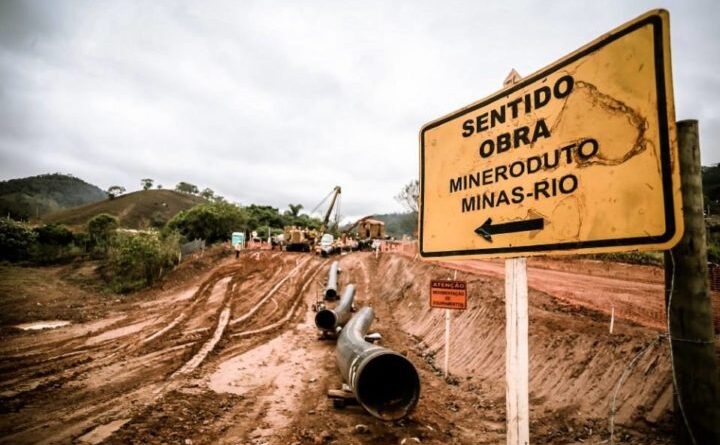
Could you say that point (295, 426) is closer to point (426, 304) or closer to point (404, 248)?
point (426, 304)

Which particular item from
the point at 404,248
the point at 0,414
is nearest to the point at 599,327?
the point at 0,414

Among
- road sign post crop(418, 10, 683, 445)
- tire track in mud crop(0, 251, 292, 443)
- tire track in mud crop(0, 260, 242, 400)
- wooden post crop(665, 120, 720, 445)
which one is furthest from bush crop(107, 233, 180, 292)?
wooden post crop(665, 120, 720, 445)

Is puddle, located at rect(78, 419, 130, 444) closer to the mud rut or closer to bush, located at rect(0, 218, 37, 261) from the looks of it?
the mud rut

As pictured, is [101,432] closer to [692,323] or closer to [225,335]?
[225,335]

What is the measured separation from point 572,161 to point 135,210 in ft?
368

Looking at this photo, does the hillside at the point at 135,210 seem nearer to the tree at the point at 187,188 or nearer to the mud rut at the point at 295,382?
the tree at the point at 187,188

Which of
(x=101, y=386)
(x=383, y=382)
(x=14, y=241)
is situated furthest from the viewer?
(x=14, y=241)

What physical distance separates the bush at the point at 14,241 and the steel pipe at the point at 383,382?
132 ft

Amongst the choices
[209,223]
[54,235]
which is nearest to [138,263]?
[54,235]

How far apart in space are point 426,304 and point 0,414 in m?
11.3

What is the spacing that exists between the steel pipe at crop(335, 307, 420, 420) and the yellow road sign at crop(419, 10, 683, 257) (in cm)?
→ 298

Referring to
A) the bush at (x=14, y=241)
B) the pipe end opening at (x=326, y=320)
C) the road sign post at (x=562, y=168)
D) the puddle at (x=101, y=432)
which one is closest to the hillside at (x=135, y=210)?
the bush at (x=14, y=241)

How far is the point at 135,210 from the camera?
93438mm

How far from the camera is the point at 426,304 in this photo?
12.9 m
